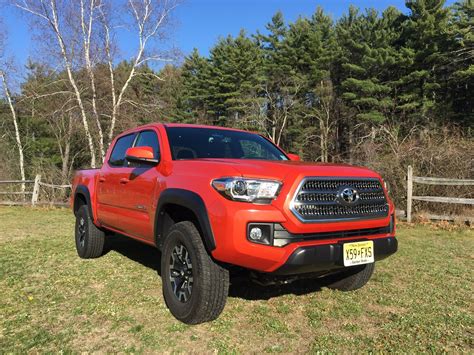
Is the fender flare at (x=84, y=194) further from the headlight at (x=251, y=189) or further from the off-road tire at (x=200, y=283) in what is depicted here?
the headlight at (x=251, y=189)

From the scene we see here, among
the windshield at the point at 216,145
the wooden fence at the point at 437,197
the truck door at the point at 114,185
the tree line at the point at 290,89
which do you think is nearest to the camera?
the windshield at the point at 216,145

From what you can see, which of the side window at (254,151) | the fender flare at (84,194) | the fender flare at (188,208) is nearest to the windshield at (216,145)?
the side window at (254,151)

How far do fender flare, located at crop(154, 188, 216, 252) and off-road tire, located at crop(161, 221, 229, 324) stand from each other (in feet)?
0.30

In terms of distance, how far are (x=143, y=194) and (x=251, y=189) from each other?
5.28ft

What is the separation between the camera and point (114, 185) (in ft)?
16.4

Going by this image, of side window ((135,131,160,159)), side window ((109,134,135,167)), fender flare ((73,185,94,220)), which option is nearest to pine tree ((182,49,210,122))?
fender flare ((73,185,94,220))

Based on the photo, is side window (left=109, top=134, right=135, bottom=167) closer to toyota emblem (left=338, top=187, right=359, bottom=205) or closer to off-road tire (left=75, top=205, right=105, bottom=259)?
off-road tire (left=75, top=205, right=105, bottom=259)

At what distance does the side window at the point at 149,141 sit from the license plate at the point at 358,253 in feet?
7.15

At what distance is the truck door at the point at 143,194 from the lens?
406cm

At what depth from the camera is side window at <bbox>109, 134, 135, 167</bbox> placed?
523 centimetres

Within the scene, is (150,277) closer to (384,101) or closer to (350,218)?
(350,218)

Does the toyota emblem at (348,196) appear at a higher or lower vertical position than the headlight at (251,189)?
lower

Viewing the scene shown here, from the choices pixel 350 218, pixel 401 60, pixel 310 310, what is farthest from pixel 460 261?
pixel 401 60

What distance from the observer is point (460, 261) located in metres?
6.17
